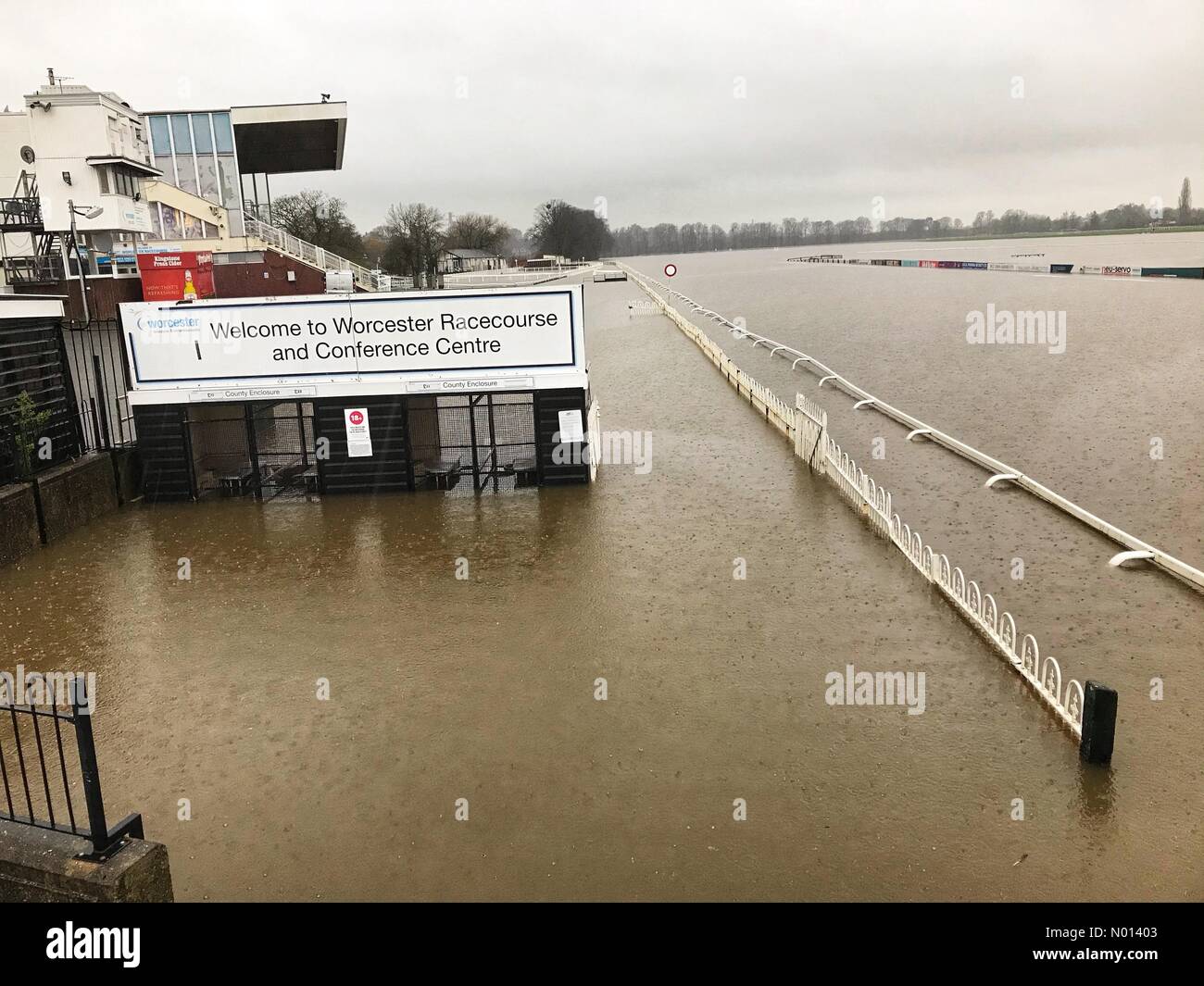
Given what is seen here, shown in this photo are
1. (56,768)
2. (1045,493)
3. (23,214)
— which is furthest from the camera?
(23,214)

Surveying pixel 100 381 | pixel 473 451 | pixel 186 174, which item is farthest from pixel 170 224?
pixel 473 451

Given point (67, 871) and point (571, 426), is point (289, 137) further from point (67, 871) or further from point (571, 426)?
point (67, 871)

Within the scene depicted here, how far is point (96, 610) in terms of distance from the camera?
13820 millimetres

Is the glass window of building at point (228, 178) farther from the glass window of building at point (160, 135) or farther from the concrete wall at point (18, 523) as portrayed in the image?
the concrete wall at point (18, 523)

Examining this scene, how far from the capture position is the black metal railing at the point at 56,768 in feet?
19.0

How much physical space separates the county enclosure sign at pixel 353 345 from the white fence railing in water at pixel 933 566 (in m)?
5.92

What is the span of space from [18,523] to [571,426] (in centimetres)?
1051

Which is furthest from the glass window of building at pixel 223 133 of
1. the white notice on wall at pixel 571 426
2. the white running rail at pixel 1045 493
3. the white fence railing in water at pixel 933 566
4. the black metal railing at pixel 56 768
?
the black metal railing at pixel 56 768

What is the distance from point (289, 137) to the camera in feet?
156

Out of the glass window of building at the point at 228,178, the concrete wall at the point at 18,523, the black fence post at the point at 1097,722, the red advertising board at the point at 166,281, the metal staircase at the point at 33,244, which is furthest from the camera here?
the glass window of building at the point at 228,178

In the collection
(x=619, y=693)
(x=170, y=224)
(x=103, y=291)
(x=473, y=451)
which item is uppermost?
(x=170, y=224)

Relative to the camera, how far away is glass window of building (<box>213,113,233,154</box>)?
46.0 metres

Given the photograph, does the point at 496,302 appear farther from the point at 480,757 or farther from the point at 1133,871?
the point at 1133,871

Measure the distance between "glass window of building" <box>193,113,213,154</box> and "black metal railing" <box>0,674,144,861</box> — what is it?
138 feet
